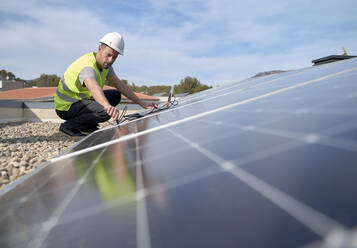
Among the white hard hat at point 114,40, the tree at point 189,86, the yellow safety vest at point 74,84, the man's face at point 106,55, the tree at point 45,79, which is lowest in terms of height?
the yellow safety vest at point 74,84

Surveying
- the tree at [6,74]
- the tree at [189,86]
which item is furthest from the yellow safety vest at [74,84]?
the tree at [6,74]

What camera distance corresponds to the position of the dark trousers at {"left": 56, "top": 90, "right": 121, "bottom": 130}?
5520 millimetres

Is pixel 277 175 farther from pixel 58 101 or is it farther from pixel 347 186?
pixel 58 101

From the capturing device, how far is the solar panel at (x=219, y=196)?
576 mm

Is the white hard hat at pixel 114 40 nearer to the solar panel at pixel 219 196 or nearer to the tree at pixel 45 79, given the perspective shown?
the solar panel at pixel 219 196

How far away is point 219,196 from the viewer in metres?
0.79

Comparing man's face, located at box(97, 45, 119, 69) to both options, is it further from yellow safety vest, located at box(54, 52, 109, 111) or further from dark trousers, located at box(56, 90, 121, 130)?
dark trousers, located at box(56, 90, 121, 130)

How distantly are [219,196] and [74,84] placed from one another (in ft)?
16.2

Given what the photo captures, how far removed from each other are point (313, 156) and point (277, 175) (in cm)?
17

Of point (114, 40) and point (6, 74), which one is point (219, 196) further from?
point (6, 74)

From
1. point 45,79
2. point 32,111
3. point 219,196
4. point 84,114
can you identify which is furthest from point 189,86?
point 219,196

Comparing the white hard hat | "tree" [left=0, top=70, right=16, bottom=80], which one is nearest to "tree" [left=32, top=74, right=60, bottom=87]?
"tree" [left=0, top=70, right=16, bottom=80]

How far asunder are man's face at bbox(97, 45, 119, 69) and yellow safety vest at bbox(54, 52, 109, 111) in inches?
5.2

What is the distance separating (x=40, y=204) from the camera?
1.17 m
